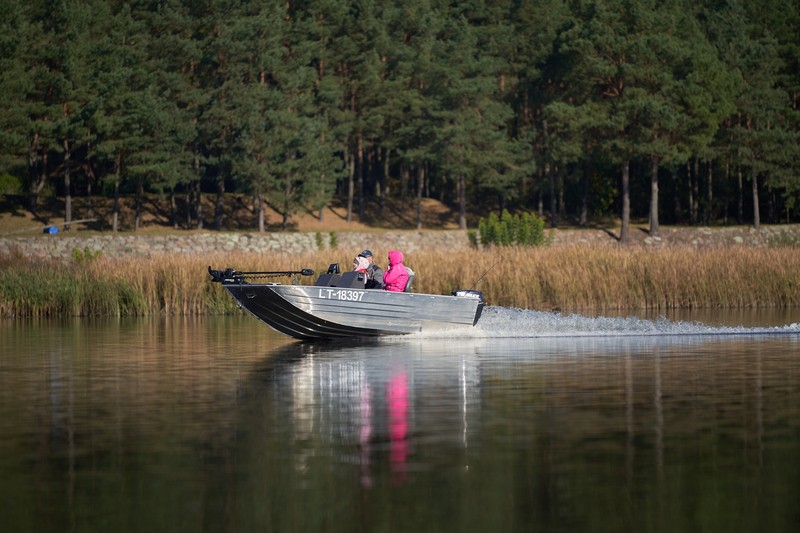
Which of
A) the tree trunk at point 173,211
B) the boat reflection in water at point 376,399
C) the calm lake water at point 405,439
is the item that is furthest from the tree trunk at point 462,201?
the calm lake water at point 405,439

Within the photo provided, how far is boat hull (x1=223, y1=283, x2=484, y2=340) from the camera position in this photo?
27.7 metres

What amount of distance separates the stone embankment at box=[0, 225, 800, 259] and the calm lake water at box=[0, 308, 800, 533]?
44.1m

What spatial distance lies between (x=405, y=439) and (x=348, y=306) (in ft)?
45.9

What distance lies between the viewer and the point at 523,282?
36875 mm

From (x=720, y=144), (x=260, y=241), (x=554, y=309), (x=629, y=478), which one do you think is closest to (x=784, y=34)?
(x=720, y=144)

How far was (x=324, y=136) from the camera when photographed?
8912 centimetres

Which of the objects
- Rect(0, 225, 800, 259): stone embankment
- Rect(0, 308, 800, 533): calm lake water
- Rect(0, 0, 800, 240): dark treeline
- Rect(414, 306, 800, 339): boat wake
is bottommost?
Rect(0, 308, 800, 533): calm lake water

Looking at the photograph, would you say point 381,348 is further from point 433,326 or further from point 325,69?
point 325,69

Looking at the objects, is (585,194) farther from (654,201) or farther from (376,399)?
(376,399)

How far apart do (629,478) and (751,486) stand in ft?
3.36

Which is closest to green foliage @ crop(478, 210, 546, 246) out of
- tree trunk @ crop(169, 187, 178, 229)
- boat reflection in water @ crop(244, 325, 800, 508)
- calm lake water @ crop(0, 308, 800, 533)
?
boat reflection in water @ crop(244, 325, 800, 508)

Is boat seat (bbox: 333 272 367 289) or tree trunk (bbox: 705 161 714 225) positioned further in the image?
tree trunk (bbox: 705 161 714 225)

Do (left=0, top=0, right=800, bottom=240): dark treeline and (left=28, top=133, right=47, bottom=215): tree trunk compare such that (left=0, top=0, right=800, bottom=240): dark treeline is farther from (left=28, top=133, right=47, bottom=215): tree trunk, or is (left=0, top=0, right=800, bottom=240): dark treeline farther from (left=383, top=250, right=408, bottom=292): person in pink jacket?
(left=383, top=250, right=408, bottom=292): person in pink jacket

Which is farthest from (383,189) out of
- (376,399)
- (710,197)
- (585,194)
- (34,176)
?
(376,399)
